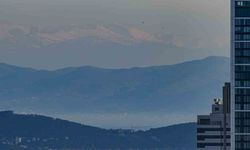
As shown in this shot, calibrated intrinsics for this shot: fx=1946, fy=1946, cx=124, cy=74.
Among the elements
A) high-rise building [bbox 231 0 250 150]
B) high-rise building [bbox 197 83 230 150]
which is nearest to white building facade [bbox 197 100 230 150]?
high-rise building [bbox 197 83 230 150]

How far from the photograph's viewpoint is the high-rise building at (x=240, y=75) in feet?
359

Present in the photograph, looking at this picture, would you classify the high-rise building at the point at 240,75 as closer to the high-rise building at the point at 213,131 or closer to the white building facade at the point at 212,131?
the high-rise building at the point at 213,131

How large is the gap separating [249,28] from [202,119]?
64.5 ft

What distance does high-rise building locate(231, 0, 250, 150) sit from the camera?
110 meters

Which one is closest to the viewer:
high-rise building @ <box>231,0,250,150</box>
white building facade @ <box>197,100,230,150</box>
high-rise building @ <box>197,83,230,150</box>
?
high-rise building @ <box>231,0,250,150</box>

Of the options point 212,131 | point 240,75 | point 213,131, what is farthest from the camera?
point 213,131

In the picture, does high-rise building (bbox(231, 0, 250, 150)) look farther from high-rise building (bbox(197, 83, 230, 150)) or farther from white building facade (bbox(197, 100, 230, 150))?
white building facade (bbox(197, 100, 230, 150))

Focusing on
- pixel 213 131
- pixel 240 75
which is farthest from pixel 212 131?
pixel 240 75

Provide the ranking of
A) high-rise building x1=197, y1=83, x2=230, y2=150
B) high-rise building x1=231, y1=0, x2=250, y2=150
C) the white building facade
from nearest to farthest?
high-rise building x1=231, y1=0, x2=250, y2=150, high-rise building x1=197, y1=83, x2=230, y2=150, the white building facade

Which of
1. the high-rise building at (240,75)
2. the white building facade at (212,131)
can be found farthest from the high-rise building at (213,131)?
the high-rise building at (240,75)

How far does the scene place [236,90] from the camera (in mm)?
109688

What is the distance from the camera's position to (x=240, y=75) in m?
110

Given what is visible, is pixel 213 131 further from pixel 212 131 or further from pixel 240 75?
pixel 240 75

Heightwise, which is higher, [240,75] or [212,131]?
[240,75]
